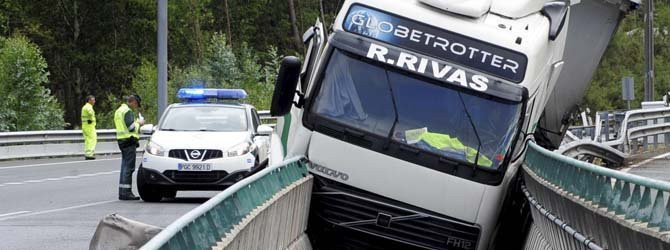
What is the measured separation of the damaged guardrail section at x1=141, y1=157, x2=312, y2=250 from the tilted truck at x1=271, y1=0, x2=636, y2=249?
1.46ft

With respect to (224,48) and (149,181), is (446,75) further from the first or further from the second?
(224,48)

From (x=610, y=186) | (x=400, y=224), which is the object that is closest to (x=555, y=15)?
(x=400, y=224)

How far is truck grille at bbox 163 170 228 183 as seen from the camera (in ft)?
65.8

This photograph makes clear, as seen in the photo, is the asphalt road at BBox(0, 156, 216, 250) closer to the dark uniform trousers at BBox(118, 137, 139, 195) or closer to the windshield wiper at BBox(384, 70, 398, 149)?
the dark uniform trousers at BBox(118, 137, 139, 195)

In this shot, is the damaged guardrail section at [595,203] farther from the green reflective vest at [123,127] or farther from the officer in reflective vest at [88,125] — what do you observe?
the officer in reflective vest at [88,125]

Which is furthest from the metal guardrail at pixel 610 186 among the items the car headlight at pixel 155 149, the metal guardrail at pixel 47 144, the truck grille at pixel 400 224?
the metal guardrail at pixel 47 144

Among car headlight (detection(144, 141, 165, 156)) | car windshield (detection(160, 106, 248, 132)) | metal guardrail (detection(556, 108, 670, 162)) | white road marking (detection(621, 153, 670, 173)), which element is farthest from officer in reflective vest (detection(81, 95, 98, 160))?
car headlight (detection(144, 141, 165, 156))

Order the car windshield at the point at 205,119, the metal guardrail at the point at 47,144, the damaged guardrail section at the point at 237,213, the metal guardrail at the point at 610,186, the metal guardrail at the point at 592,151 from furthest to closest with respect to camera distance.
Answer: the metal guardrail at the point at 47,144 → the metal guardrail at the point at 592,151 → the car windshield at the point at 205,119 → the metal guardrail at the point at 610,186 → the damaged guardrail section at the point at 237,213

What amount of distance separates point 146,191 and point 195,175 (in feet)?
3.20

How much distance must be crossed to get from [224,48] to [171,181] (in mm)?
33394

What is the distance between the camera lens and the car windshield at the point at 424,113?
41.1 ft

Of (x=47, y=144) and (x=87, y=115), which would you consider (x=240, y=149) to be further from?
(x=47, y=144)

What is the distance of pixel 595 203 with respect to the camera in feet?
30.6

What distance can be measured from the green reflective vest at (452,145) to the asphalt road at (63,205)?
3610 mm
